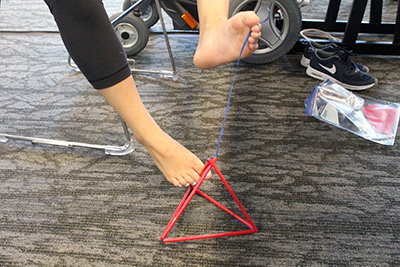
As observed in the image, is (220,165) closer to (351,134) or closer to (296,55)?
(351,134)

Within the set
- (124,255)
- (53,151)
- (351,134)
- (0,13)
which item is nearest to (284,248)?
(124,255)

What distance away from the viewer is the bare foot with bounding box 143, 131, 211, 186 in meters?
0.63

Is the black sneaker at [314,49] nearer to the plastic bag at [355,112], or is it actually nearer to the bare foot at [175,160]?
the plastic bag at [355,112]

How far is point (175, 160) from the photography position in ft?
2.11

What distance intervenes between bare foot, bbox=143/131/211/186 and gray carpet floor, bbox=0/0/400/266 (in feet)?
0.43

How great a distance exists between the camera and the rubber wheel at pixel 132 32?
51.7 inches

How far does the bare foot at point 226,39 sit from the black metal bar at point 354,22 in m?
0.82

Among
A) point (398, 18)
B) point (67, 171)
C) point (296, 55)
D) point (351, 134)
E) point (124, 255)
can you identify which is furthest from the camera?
point (296, 55)

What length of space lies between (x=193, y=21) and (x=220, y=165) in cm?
76

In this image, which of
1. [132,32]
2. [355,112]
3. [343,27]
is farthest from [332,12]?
[132,32]

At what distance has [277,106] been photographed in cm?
109

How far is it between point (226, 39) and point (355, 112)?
607 mm

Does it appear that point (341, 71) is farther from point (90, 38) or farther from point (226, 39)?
point (90, 38)

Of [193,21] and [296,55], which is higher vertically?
[193,21]
